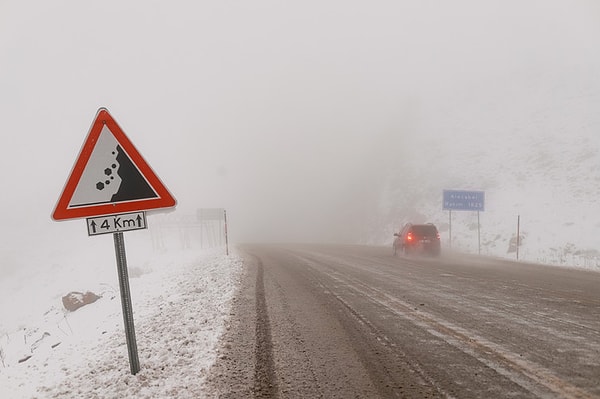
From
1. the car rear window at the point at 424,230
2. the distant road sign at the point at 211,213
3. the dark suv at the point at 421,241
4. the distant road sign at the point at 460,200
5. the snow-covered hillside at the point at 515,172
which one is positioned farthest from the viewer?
the distant road sign at the point at 211,213

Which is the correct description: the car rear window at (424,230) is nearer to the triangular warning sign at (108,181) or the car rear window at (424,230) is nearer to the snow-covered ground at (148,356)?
the snow-covered ground at (148,356)

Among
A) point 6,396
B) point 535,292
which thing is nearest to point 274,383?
point 6,396

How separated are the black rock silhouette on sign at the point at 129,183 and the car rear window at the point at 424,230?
16.1 meters

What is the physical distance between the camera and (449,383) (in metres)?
3.30

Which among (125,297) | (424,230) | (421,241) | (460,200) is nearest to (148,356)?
(125,297)

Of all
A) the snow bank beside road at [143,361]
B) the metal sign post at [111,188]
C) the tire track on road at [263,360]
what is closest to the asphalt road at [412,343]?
the tire track on road at [263,360]

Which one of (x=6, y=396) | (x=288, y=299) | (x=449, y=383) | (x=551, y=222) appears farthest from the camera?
(x=551, y=222)

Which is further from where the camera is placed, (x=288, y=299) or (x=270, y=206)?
(x=270, y=206)

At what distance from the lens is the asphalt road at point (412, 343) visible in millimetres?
3271

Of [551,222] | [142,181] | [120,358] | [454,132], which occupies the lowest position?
[551,222]

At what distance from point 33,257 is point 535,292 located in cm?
7747

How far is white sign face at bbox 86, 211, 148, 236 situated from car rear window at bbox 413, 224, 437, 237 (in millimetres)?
16112

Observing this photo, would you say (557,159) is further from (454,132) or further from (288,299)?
(288,299)

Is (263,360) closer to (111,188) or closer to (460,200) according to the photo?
(111,188)
